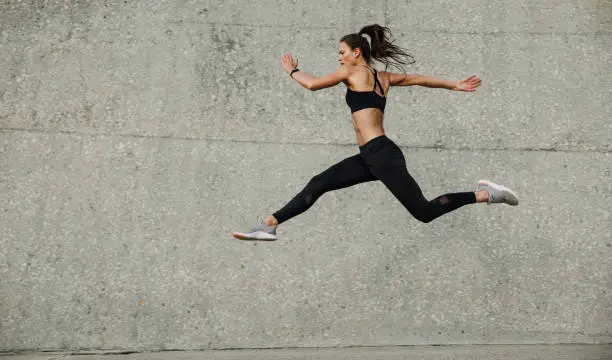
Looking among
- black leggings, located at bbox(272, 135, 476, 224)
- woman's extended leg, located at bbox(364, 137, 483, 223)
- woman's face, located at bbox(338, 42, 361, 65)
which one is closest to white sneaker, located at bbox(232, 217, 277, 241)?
black leggings, located at bbox(272, 135, 476, 224)

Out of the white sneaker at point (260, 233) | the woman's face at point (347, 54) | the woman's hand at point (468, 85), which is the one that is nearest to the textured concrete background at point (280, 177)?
the white sneaker at point (260, 233)

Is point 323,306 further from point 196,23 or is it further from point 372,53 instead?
point 196,23

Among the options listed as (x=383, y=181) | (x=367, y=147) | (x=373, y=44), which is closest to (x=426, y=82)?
(x=373, y=44)

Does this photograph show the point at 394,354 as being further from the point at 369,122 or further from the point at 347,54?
the point at 347,54

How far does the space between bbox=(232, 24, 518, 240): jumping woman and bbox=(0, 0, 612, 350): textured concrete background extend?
0.83 metres

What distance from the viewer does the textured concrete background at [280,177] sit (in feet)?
17.6

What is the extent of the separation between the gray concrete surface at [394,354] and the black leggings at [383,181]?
1.13m

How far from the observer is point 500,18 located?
592 centimetres

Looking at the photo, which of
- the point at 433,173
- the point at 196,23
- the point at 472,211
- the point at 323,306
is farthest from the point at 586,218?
the point at 196,23

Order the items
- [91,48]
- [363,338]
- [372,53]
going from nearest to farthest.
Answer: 1. [372,53]
2. [363,338]
3. [91,48]

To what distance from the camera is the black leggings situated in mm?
4438

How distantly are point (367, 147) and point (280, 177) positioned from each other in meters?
1.32

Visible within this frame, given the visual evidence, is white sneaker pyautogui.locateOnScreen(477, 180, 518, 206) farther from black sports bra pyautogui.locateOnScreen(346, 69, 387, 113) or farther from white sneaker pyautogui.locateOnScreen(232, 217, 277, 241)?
white sneaker pyautogui.locateOnScreen(232, 217, 277, 241)

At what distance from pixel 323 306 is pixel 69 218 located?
248 centimetres
